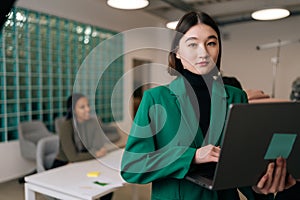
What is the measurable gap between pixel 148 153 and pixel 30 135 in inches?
129

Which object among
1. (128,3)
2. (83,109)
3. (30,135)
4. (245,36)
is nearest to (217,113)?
(83,109)

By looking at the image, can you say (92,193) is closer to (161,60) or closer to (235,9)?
(161,60)

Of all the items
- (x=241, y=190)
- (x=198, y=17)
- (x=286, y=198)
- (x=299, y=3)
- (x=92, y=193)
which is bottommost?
(x=92, y=193)

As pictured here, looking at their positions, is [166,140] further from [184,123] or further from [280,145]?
[280,145]

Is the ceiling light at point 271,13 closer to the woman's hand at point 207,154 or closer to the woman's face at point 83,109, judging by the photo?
the woman's face at point 83,109

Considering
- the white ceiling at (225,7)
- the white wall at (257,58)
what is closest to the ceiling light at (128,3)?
the white ceiling at (225,7)

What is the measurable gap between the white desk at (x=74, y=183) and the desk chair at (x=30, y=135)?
1.61m

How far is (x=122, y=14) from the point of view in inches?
203

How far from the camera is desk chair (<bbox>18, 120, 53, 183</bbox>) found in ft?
11.1

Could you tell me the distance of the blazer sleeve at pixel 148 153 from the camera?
2.16 ft

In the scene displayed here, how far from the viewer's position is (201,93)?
2.58 feet

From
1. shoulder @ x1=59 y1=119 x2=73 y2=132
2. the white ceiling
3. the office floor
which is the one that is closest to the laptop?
the office floor

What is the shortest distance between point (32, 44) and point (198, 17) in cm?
335

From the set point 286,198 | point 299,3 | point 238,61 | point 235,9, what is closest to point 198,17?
point 286,198
